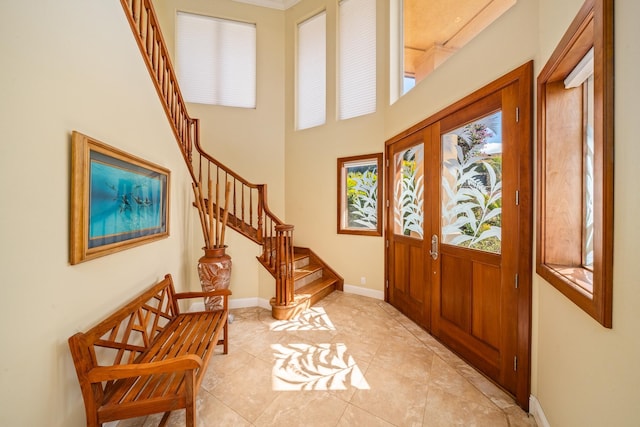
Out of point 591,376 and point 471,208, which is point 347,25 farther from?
point 591,376

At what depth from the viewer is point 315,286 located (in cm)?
378

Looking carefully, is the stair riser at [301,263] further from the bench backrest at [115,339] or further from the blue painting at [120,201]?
the blue painting at [120,201]

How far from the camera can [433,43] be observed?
10.4ft

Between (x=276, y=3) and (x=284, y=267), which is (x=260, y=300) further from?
(x=276, y=3)

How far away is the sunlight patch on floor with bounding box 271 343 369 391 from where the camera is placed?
1.93 metres

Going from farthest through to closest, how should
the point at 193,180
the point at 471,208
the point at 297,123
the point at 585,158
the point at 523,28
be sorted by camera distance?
the point at 297,123, the point at 193,180, the point at 471,208, the point at 523,28, the point at 585,158

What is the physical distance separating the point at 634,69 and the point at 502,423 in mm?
1993

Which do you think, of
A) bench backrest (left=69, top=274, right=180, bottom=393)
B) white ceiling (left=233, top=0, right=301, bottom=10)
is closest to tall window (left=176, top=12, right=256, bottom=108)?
white ceiling (left=233, top=0, right=301, bottom=10)

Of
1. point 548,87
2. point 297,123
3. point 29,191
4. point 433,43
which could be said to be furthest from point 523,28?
point 297,123

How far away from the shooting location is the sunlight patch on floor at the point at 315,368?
1.93 m

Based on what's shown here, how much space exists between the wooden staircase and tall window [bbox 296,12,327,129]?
1776mm

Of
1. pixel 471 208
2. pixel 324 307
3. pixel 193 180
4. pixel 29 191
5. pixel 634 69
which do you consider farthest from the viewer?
pixel 324 307

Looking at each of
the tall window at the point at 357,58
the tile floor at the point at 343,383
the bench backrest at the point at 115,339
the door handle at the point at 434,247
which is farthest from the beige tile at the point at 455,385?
the tall window at the point at 357,58

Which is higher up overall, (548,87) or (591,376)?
(548,87)
